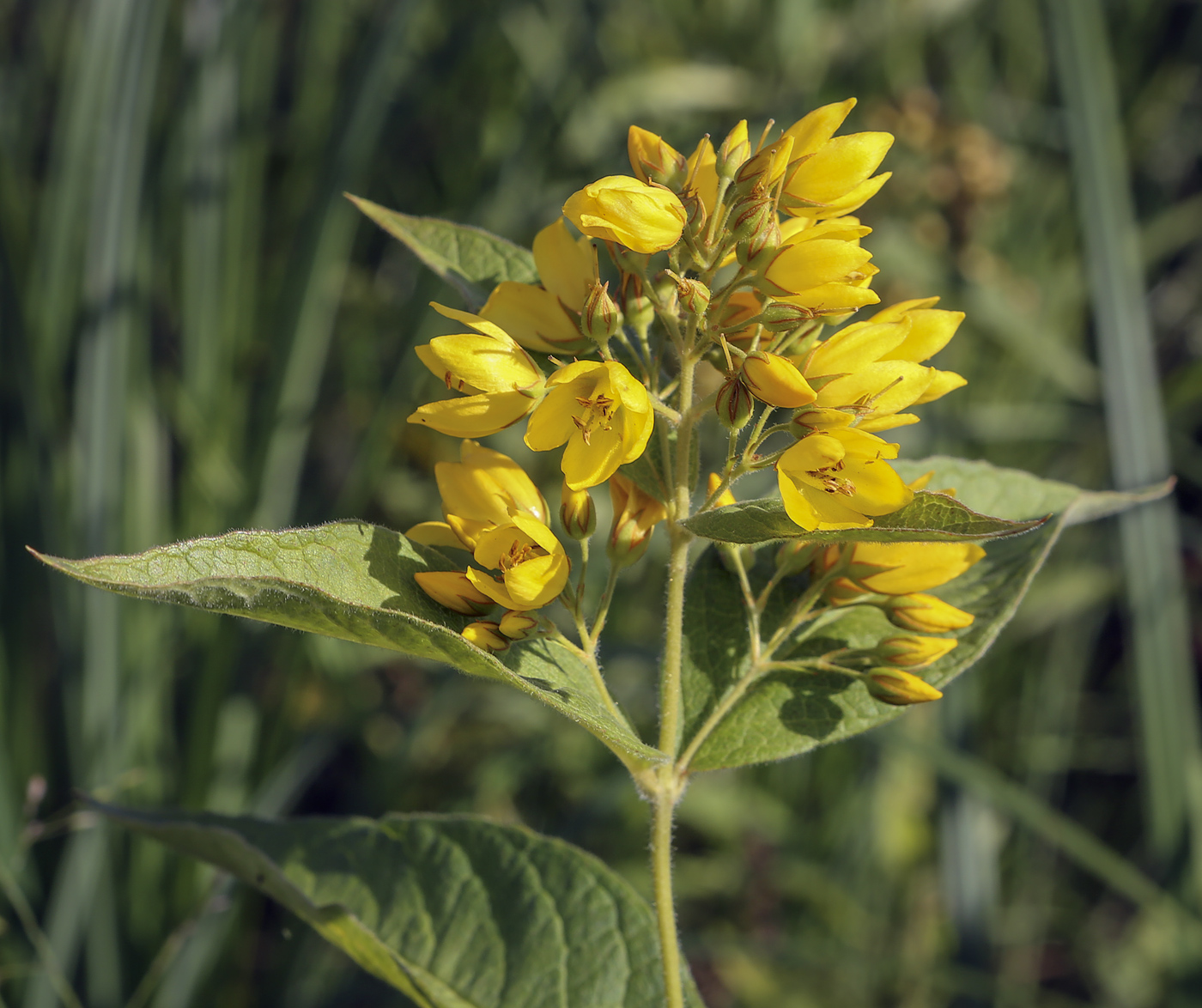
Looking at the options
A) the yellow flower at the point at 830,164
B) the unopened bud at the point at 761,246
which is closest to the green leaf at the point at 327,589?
the unopened bud at the point at 761,246

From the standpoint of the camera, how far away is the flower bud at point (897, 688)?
1.08 metres

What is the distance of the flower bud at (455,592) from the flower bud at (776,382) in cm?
35

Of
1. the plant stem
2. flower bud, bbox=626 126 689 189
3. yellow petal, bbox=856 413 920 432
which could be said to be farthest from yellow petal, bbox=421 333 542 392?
the plant stem

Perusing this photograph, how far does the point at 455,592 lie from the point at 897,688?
1.63 feet

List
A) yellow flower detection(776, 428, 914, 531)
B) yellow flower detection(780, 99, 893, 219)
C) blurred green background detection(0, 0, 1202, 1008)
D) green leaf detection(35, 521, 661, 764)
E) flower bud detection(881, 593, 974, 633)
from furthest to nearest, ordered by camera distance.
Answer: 1. blurred green background detection(0, 0, 1202, 1008)
2. flower bud detection(881, 593, 974, 633)
3. yellow flower detection(780, 99, 893, 219)
4. yellow flower detection(776, 428, 914, 531)
5. green leaf detection(35, 521, 661, 764)

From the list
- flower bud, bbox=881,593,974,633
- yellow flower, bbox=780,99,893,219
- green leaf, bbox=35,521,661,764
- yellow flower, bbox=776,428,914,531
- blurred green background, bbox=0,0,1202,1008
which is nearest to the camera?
green leaf, bbox=35,521,661,764

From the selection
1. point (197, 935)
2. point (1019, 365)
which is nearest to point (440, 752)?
point (197, 935)

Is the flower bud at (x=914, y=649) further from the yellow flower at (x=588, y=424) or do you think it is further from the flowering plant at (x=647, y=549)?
the yellow flower at (x=588, y=424)

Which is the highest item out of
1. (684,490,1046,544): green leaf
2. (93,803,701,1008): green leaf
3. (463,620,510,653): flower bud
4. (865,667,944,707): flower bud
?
(684,490,1046,544): green leaf

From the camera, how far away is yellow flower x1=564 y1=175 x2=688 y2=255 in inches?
37.4

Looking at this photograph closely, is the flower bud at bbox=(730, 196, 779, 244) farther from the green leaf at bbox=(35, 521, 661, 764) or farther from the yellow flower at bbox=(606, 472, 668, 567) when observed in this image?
the green leaf at bbox=(35, 521, 661, 764)

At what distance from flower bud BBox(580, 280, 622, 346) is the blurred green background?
108 cm

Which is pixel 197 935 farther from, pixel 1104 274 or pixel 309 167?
pixel 1104 274

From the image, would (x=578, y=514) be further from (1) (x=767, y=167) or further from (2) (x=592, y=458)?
(1) (x=767, y=167)
